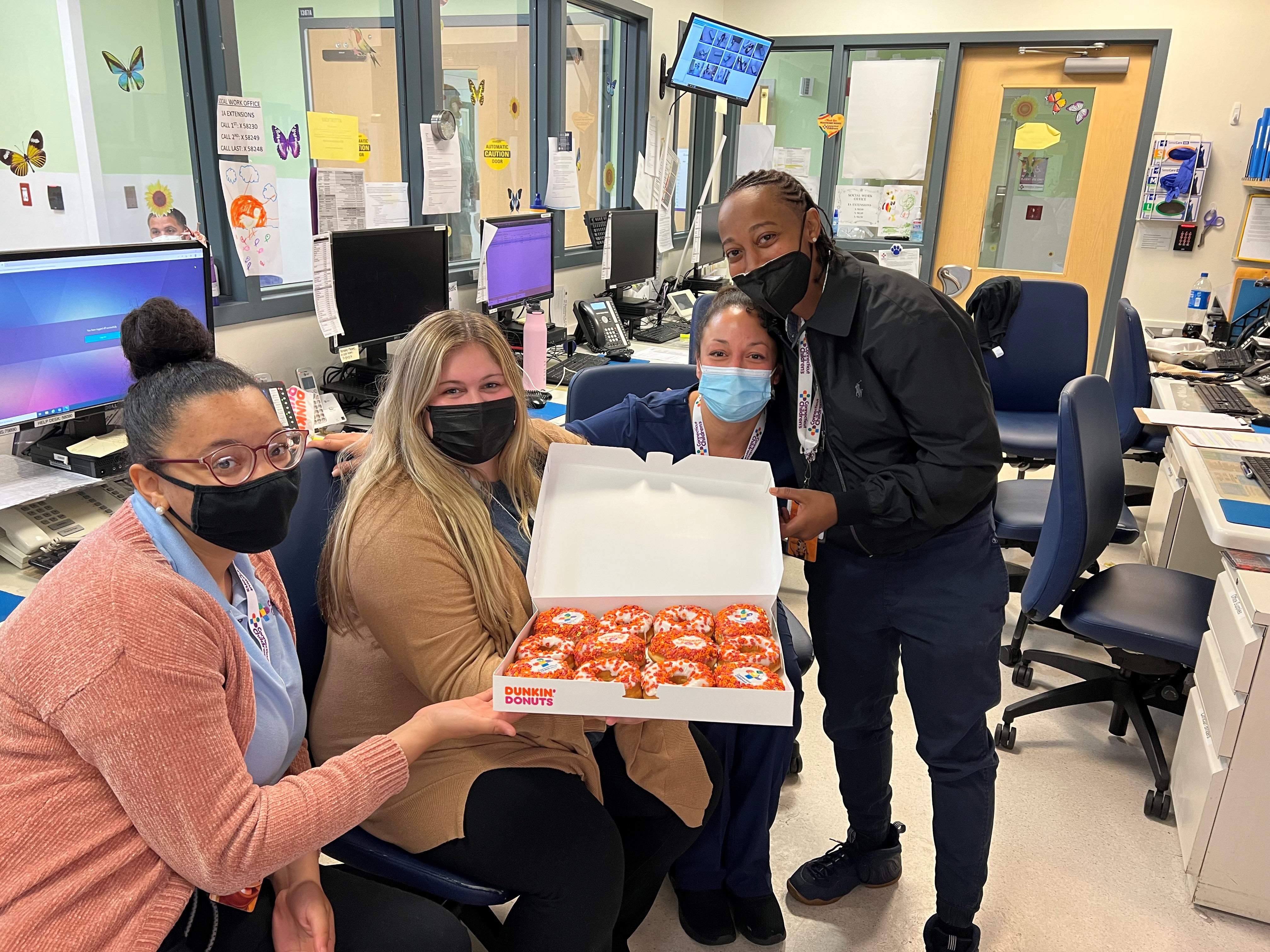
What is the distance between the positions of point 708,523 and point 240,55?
83.4 inches

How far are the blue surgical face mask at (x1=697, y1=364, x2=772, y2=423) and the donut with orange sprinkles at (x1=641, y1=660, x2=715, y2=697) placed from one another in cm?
63

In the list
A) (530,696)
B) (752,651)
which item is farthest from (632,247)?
(530,696)

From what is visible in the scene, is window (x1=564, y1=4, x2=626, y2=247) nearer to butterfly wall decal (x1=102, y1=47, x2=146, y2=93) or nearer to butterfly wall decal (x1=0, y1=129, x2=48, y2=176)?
butterfly wall decal (x1=102, y1=47, x2=146, y2=93)

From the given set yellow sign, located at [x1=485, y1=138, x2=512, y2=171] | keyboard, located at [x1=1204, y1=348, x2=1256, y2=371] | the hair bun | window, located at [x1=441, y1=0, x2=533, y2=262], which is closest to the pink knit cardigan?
the hair bun

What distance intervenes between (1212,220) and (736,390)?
4.50 meters

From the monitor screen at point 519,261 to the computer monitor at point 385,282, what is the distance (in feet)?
1.08

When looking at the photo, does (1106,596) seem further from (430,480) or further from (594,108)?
(594,108)

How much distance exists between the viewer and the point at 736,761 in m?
1.74

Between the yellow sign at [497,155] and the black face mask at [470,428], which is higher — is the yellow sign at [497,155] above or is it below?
above

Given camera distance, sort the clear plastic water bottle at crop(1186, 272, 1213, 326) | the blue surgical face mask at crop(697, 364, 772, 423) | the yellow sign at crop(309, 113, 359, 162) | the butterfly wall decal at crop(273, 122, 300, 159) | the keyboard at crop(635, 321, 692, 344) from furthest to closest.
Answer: the clear plastic water bottle at crop(1186, 272, 1213, 326), the keyboard at crop(635, 321, 692, 344), the butterfly wall decal at crop(273, 122, 300, 159), the yellow sign at crop(309, 113, 359, 162), the blue surgical face mask at crop(697, 364, 772, 423)

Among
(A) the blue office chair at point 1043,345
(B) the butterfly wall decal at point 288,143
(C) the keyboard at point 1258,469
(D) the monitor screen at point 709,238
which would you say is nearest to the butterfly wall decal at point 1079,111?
(A) the blue office chair at point 1043,345

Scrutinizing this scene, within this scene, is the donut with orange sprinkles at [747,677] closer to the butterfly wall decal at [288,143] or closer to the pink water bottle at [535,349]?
the pink water bottle at [535,349]

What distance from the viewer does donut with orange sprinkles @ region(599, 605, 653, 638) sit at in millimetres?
1256

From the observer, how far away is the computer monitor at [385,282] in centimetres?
257
